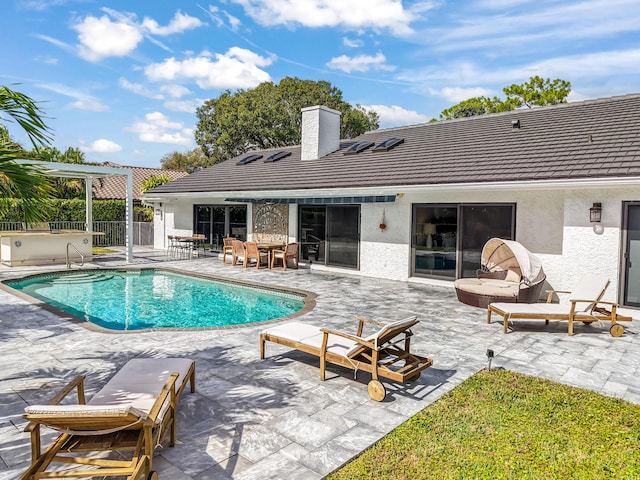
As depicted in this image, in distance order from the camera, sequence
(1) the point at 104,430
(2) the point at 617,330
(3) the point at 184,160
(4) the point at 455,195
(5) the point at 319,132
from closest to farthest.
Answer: (1) the point at 104,430 < (2) the point at 617,330 < (4) the point at 455,195 < (5) the point at 319,132 < (3) the point at 184,160

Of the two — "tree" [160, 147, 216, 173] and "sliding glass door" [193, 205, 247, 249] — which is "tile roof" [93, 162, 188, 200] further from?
"sliding glass door" [193, 205, 247, 249]

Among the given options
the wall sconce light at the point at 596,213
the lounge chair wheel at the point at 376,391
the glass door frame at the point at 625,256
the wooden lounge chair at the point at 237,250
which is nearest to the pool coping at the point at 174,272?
the wooden lounge chair at the point at 237,250

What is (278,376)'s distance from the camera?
6.57 m

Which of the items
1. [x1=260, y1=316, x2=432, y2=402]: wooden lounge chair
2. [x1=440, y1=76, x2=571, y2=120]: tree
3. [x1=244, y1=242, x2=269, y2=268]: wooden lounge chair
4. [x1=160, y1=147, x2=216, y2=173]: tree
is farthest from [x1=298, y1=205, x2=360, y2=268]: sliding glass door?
[x1=160, y1=147, x2=216, y2=173]: tree

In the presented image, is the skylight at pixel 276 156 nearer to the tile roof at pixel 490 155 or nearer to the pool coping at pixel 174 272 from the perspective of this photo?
the tile roof at pixel 490 155

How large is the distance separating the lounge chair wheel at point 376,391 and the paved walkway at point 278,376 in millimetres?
91

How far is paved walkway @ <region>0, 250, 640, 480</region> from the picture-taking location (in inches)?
173

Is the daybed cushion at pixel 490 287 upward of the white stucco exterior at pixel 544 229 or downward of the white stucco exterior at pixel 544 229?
downward

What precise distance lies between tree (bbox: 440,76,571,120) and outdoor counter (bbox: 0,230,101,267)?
3594 centimetres

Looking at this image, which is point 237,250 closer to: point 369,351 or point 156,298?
point 156,298

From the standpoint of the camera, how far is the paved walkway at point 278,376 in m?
4.39

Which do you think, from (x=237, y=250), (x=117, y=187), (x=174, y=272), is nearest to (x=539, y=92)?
(x=237, y=250)

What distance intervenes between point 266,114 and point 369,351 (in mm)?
39047

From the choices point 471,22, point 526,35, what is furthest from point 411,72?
point 471,22
